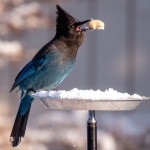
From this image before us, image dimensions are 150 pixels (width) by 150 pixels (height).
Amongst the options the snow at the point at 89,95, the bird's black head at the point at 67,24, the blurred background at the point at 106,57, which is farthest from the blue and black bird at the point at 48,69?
the blurred background at the point at 106,57

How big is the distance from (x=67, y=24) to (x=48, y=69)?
0.34 meters

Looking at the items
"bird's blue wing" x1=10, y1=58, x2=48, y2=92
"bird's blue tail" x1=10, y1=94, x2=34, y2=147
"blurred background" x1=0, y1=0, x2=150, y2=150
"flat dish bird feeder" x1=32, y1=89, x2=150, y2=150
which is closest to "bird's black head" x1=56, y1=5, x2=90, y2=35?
"bird's blue wing" x1=10, y1=58, x2=48, y2=92

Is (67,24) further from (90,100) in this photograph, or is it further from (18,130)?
(90,100)

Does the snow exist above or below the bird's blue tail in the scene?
below

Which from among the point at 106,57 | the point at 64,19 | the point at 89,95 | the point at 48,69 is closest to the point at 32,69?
the point at 48,69

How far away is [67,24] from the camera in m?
4.03

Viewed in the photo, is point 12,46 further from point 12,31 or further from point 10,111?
point 10,111

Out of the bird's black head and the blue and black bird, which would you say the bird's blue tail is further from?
the bird's black head

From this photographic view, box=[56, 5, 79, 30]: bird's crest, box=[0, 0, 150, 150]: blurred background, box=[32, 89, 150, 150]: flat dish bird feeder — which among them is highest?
box=[0, 0, 150, 150]: blurred background

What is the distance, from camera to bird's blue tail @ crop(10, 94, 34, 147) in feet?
13.5

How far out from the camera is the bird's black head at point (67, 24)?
3.96m

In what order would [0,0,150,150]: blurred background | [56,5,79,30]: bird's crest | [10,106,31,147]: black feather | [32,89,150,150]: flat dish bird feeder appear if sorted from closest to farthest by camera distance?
[32,89,150,150]: flat dish bird feeder, [56,5,79,30]: bird's crest, [10,106,31,147]: black feather, [0,0,150,150]: blurred background

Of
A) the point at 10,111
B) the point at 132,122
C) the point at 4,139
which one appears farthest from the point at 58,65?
the point at 132,122

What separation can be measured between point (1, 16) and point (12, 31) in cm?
23
